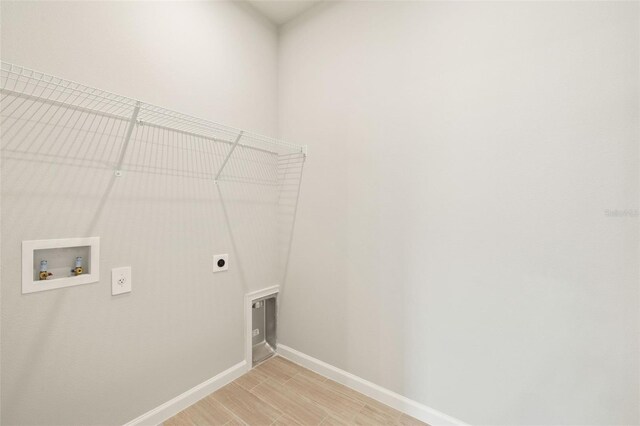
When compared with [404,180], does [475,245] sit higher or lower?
lower

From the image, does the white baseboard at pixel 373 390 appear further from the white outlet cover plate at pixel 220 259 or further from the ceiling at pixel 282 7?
the ceiling at pixel 282 7

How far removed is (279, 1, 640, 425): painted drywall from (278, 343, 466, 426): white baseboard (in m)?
0.04

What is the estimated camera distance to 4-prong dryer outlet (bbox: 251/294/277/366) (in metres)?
2.09

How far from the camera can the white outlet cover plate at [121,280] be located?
4.24 ft

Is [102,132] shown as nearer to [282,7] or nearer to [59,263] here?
[59,263]

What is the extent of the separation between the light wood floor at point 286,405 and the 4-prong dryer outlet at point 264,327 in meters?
0.25

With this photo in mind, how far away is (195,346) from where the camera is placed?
5.38 ft

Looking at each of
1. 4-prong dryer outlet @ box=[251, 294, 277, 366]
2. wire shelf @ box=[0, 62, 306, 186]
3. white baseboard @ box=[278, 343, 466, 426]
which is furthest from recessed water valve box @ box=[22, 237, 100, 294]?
white baseboard @ box=[278, 343, 466, 426]

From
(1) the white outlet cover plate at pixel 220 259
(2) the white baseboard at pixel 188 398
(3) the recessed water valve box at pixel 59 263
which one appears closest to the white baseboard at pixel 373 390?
(2) the white baseboard at pixel 188 398

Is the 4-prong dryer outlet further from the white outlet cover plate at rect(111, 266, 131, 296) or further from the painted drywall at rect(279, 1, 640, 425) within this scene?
the white outlet cover plate at rect(111, 266, 131, 296)

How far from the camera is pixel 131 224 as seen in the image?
1.37 meters

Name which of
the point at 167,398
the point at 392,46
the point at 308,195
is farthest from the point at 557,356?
the point at 167,398

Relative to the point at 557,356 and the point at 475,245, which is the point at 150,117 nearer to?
the point at 475,245

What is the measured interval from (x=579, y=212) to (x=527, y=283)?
37cm
